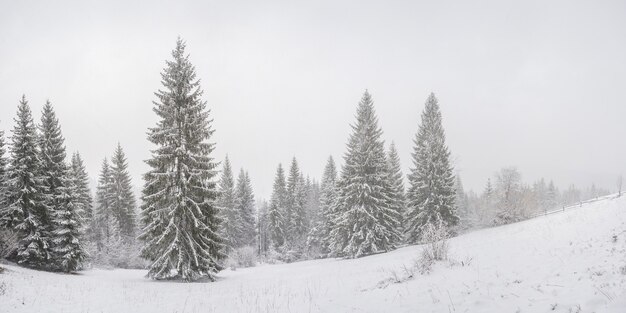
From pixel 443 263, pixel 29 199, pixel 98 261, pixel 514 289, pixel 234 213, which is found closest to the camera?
pixel 514 289

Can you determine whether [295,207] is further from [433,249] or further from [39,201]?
[433,249]

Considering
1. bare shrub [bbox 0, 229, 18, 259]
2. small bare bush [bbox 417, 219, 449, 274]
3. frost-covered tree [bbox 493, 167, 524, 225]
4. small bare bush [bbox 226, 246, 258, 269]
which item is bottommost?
small bare bush [bbox 226, 246, 258, 269]

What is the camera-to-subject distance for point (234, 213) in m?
54.5

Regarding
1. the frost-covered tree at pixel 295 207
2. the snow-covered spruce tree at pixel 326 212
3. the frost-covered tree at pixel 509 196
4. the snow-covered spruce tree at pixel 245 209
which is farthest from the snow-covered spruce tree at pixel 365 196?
the snow-covered spruce tree at pixel 245 209

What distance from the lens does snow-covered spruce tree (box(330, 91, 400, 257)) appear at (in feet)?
110

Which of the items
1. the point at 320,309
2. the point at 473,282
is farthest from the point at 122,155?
the point at 473,282

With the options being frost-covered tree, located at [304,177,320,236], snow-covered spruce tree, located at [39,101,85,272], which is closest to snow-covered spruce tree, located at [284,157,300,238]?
frost-covered tree, located at [304,177,320,236]

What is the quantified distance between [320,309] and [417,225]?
28.9 m

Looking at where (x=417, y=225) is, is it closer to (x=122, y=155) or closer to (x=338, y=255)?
(x=338, y=255)

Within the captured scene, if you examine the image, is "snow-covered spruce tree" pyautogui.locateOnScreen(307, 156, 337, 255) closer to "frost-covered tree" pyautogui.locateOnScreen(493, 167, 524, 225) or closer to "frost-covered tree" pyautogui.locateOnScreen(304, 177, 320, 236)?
"frost-covered tree" pyautogui.locateOnScreen(304, 177, 320, 236)

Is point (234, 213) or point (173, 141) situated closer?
point (173, 141)

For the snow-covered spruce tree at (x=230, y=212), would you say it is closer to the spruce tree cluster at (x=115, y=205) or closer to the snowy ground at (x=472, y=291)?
the spruce tree cluster at (x=115, y=205)

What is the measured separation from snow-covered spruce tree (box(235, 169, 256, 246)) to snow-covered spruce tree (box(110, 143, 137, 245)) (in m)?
16.3

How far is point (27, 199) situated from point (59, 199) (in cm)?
201
